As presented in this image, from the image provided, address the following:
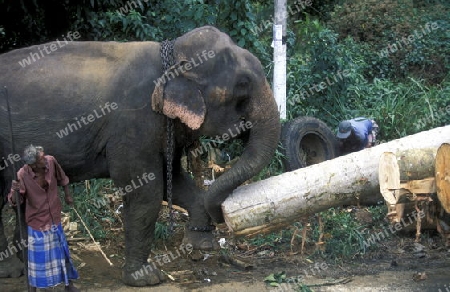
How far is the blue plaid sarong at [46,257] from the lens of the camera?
6.06 m

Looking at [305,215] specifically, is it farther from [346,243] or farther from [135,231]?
[135,231]

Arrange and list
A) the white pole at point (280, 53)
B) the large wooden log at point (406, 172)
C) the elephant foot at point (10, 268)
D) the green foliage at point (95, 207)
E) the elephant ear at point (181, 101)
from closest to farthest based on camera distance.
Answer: the elephant ear at point (181, 101) < the large wooden log at point (406, 172) < the elephant foot at point (10, 268) < the green foliage at point (95, 207) < the white pole at point (280, 53)

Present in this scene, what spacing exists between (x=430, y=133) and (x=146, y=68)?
306cm

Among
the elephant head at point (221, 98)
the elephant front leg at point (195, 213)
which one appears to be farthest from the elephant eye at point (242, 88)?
the elephant front leg at point (195, 213)

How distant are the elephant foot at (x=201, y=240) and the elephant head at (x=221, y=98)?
3.21ft

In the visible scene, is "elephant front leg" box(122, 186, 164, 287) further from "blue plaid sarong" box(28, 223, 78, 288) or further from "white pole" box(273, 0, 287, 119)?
"white pole" box(273, 0, 287, 119)

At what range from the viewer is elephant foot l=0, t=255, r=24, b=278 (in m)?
6.98

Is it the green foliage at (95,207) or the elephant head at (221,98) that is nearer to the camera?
the elephant head at (221,98)

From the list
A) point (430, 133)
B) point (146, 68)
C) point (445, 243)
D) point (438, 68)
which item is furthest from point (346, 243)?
point (438, 68)

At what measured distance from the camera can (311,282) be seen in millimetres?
6715

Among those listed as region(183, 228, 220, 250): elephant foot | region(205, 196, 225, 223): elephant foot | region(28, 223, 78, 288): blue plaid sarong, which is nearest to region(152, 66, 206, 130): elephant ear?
region(205, 196, 225, 223): elephant foot

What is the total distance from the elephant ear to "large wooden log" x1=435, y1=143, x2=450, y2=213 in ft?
7.68

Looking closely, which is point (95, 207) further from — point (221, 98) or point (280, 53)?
point (280, 53)

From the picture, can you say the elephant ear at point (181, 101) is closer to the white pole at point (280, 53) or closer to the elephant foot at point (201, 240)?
the elephant foot at point (201, 240)
